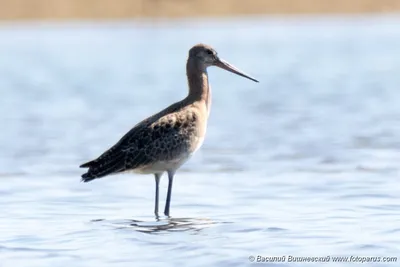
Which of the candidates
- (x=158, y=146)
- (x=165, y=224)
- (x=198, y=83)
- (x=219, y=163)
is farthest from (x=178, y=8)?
(x=165, y=224)

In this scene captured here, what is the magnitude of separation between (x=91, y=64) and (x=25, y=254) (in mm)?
21844

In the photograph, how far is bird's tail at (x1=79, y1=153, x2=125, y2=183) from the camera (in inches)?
387

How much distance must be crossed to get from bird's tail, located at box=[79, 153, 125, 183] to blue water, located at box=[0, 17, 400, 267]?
14.1 inches

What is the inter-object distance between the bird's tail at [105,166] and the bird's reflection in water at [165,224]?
0.37 metres

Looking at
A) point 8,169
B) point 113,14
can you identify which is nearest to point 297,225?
point 8,169

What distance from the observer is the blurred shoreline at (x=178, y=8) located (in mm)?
43750

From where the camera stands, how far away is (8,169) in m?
13.1

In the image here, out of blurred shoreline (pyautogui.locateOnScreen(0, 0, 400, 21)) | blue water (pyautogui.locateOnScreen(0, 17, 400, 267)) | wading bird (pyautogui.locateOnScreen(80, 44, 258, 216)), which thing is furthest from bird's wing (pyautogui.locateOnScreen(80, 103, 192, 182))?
blurred shoreline (pyautogui.locateOnScreen(0, 0, 400, 21))

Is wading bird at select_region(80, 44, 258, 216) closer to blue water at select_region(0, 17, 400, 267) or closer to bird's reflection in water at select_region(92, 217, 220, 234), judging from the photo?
bird's reflection in water at select_region(92, 217, 220, 234)

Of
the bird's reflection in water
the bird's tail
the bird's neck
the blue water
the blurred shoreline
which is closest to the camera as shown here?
the blue water

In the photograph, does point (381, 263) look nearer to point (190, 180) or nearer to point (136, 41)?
point (190, 180)

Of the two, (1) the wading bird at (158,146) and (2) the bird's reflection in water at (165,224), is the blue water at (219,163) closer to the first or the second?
(2) the bird's reflection in water at (165,224)

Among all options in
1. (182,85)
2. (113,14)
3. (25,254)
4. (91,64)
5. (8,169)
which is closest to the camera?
(25,254)

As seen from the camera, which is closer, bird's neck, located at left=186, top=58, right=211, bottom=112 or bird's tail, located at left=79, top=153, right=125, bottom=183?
bird's tail, located at left=79, top=153, right=125, bottom=183
